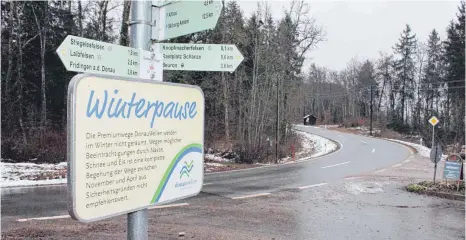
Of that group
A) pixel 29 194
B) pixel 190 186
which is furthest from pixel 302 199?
pixel 190 186

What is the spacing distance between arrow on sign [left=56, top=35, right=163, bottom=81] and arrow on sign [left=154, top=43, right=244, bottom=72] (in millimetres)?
160

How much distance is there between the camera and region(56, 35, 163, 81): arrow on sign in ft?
6.50

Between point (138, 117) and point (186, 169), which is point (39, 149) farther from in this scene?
point (138, 117)

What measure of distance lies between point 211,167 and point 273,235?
13.3 m

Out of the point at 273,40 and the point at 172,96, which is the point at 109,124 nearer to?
the point at 172,96

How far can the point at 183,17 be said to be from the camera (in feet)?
7.80

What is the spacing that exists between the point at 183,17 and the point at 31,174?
1555 cm

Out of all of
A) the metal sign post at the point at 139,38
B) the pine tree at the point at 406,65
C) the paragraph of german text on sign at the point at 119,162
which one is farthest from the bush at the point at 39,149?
the pine tree at the point at 406,65

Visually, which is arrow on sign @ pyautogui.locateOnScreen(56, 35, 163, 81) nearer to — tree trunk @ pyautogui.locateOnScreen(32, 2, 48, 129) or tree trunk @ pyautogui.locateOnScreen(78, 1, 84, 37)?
tree trunk @ pyautogui.locateOnScreen(32, 2, 48, 129)

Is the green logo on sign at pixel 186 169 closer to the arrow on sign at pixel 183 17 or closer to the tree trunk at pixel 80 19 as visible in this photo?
the arrow on sign at pixel 183 17

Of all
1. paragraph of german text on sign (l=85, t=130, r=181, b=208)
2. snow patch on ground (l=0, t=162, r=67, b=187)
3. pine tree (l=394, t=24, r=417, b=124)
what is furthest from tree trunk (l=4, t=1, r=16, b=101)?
pine tree (l=394, t=24, r=417, b=124)

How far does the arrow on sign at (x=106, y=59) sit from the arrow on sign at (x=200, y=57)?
16 centimetres

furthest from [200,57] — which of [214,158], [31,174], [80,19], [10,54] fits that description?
[80,19]

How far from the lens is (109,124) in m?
1.89
